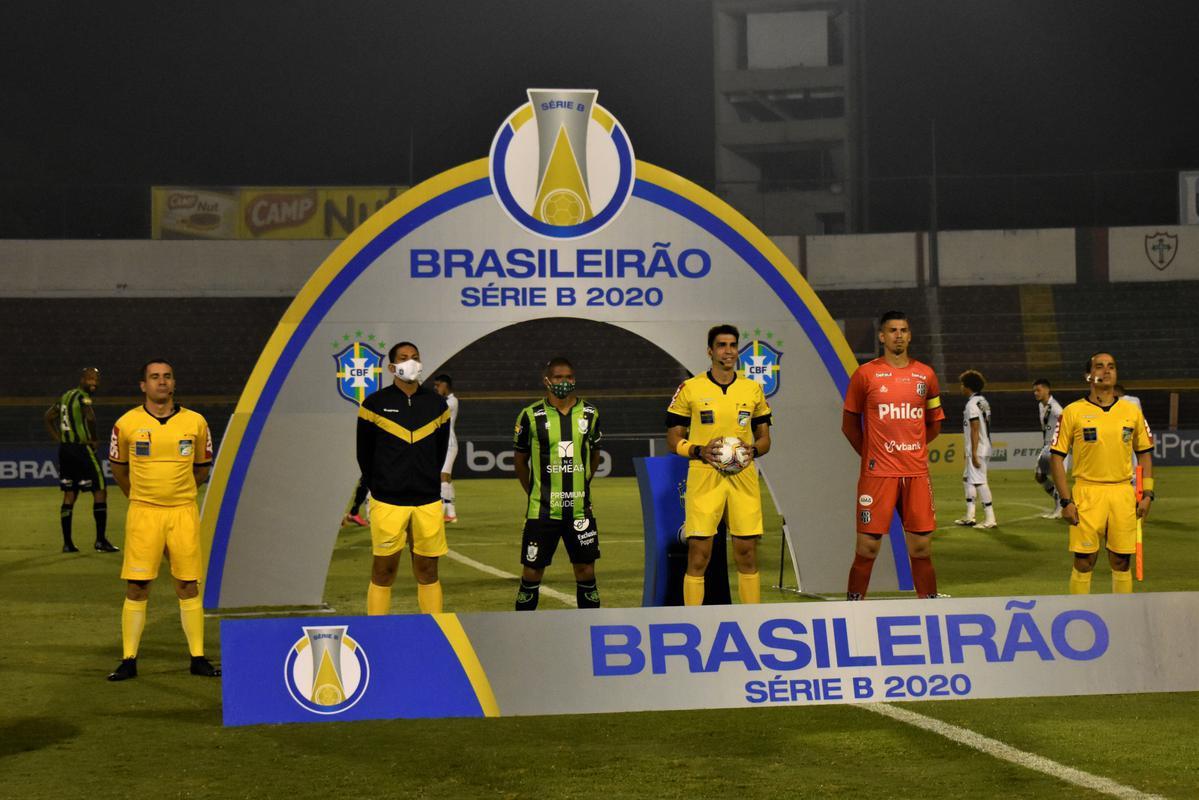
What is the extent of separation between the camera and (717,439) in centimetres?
1002

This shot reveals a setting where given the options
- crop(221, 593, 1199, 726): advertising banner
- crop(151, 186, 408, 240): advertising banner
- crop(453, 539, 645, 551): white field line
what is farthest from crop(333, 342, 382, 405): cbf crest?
crop(151, 186, 408, 240): advertising banner

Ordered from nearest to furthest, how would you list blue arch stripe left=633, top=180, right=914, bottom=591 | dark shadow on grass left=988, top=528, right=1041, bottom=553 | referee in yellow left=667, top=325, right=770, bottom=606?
1. referee in yellow left=667, top=325, right=770, bottom=606
2. blue arch stripe left=633, top=180, right=914, bottom=591
3. dark shadow on grass left=988, top=528, right=1041, bottom=553

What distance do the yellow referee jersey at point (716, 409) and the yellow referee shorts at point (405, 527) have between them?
1.78m

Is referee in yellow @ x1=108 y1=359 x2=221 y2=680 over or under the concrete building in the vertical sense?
under

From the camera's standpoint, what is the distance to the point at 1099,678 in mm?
7809

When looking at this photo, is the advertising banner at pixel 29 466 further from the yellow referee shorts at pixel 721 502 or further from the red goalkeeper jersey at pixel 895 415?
the red goalkeeper jersey at pixel 895 415

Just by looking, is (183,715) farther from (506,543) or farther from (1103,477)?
(506,543)

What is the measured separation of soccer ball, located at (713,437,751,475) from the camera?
9875mm

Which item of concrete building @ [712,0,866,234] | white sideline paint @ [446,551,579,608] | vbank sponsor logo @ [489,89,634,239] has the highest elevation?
concrete building @ [712,0,866,234]

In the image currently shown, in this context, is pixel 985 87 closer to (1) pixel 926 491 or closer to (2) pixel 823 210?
(2) pixel 823 210

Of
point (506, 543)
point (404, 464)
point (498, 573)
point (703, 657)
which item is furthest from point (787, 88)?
point (703, 657)

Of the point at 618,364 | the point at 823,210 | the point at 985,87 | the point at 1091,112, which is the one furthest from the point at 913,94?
the point at 618,364

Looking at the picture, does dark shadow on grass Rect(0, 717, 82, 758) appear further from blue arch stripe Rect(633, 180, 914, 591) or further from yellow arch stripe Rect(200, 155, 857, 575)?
blue arch stripe Rect(633, 180, 914, 591)

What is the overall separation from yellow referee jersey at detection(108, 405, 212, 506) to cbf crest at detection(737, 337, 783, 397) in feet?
16.9
